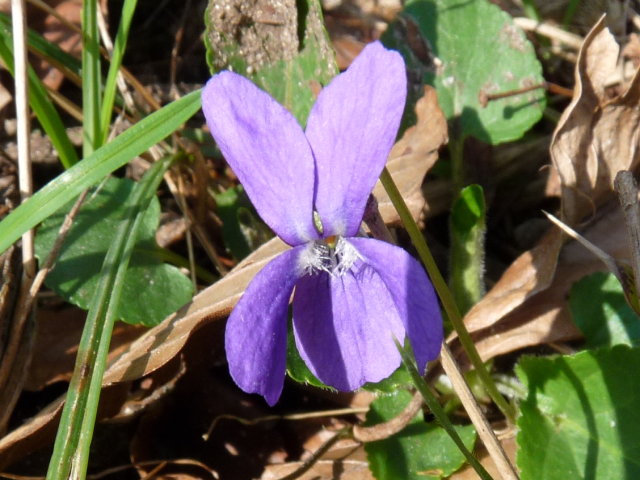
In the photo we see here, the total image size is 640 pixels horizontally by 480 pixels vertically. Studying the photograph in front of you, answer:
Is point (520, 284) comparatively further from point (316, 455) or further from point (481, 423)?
point (316, 455)

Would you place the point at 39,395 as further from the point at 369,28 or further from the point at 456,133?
the point at 369,28

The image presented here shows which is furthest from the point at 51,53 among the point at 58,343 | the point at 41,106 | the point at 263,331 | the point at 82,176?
the point at 263,331

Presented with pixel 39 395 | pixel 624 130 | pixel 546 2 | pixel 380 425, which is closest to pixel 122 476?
pixel 39 395

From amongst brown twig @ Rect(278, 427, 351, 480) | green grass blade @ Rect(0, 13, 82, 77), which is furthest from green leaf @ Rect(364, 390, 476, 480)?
green grass blade @ Rect(0, 13, 82, 77)

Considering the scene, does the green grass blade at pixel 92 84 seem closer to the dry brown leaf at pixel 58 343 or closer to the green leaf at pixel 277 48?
the green leaf at pixel 277 48

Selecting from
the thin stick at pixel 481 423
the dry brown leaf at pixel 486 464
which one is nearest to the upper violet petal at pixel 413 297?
the thin stick at pixel 481 423

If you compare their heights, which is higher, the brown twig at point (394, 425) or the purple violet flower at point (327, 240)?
the purple violet flower at point (327, 240)
